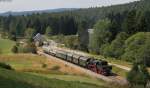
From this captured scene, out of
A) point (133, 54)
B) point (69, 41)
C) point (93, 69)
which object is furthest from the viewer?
point (69, 41)

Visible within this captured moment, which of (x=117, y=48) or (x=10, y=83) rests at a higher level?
(x=10, y=83)

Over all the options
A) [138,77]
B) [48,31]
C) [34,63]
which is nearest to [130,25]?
[34,63]

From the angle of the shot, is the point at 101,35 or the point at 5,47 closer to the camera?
the point at 101,35

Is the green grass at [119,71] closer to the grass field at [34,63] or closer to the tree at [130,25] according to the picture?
the grass field at [34,63]

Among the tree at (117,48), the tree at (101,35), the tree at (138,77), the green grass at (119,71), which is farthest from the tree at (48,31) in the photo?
the tree at (138,77)

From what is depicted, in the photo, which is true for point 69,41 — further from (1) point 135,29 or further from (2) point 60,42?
(1) point 135,29

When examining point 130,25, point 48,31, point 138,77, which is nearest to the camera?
point 138,77

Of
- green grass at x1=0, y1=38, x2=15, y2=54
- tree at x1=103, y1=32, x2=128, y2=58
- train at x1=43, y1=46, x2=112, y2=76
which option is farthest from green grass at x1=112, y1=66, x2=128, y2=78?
green grass at x1=0, y1=38, x2=15, y2=54

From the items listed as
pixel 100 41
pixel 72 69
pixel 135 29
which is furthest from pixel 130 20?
pixel 72 69

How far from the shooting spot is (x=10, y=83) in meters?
21.6

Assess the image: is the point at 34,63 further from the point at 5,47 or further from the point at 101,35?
the point at 5,47

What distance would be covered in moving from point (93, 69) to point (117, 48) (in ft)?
113

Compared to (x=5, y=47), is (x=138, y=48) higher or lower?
higher

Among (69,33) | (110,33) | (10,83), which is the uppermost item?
(10,83)
